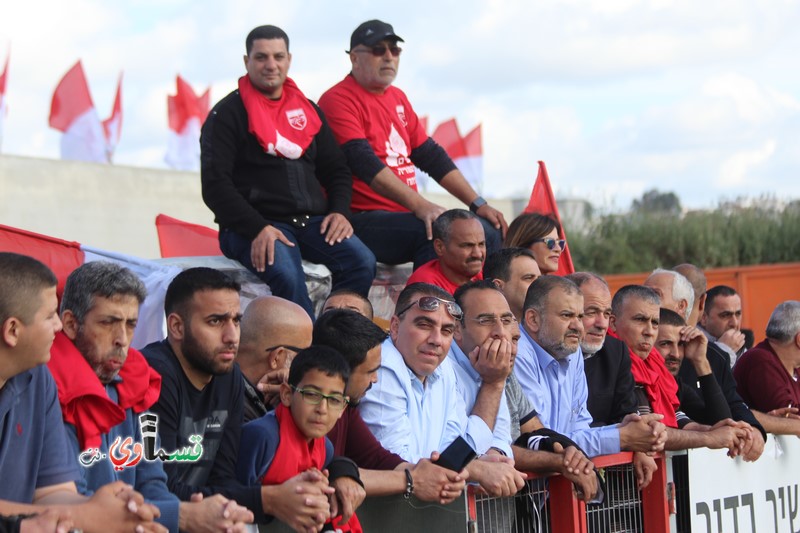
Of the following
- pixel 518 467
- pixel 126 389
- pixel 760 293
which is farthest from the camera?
pixel 760 293

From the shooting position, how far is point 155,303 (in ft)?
19.3

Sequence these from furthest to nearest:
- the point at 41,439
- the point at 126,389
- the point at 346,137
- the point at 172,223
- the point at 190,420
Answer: the point at 172,223, the point at 346,137, the point at 190,420, the point at 126,389, the point at 41,439

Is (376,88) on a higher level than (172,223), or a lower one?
higher

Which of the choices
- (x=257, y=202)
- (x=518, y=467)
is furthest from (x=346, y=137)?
(x=518, y=467)

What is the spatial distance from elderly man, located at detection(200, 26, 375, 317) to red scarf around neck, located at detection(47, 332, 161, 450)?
7.81ft

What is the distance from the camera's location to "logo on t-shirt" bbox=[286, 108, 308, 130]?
6.67 m

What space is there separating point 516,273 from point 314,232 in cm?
117

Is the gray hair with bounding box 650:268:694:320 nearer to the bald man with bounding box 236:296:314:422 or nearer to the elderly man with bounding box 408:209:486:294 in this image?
the elderly man with bounding box 408:209:486:294

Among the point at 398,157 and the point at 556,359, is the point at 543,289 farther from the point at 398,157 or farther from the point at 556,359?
the point at 398,157

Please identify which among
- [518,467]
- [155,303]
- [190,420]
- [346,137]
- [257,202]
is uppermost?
[346,137]

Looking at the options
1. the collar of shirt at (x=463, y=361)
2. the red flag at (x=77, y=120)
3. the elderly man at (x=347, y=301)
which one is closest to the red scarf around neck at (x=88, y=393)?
the elderly man at (x=347, y=301)

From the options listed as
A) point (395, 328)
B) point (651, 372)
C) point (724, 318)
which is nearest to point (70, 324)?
point (395, 328)

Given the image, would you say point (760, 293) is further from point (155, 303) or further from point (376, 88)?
point (155, 303)

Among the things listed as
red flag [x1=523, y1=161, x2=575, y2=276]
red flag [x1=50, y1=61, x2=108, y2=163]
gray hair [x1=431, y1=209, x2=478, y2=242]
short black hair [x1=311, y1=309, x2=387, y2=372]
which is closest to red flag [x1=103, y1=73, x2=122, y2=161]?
red flag [x1=50, y1=61, x2=108, y2=163]
